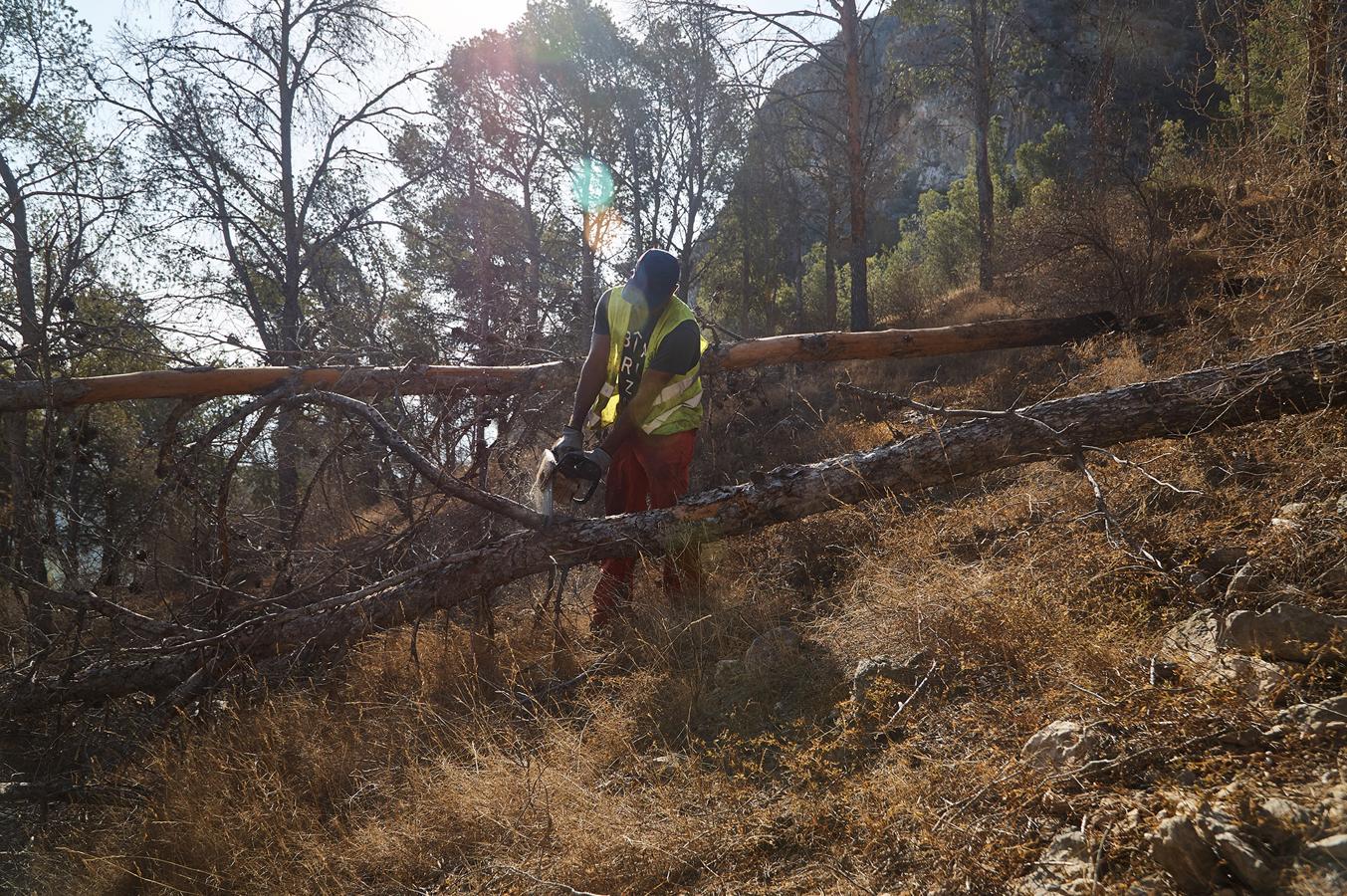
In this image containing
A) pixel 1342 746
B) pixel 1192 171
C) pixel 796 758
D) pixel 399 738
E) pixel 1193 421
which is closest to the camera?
pixel 1342 746

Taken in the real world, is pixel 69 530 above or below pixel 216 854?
above

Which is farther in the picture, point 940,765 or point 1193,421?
point 1193,421

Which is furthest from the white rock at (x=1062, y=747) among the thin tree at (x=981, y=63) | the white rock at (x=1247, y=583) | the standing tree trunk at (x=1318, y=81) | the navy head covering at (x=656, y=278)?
the thin tree at (x=981, y=63)

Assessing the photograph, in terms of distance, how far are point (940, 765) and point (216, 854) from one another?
8.53 feet

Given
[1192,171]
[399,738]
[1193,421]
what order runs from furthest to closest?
[1192,171] < [1193,421] < [399,738]

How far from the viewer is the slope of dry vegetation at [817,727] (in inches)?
73.9

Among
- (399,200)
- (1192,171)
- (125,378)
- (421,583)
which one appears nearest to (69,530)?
(125,378)

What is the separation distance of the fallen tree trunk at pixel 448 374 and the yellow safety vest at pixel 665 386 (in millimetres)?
1350

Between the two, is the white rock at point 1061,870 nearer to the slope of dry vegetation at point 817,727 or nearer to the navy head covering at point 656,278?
the slope of dry vegetation at point 817,727

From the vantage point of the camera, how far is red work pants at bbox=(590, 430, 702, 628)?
13.0ft

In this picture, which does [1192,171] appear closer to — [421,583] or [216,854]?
[421,583]

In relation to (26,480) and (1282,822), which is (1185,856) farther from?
(26,480)

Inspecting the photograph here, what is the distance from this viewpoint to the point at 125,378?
4.97 m

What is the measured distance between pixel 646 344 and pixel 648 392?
282mm
